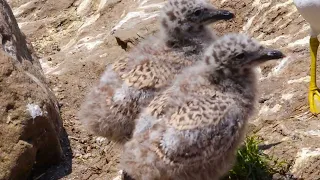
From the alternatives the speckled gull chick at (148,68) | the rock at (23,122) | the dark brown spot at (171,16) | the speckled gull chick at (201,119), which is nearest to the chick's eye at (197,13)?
the speckled gull chick at (148,68)

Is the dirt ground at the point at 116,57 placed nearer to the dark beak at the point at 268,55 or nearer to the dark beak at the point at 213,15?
the dark beak at the point at 268,55

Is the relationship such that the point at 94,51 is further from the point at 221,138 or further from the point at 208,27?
the point at 221,138

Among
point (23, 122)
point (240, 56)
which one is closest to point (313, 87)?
point (240, 56)

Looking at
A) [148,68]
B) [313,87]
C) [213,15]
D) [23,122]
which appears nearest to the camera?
[148,68]

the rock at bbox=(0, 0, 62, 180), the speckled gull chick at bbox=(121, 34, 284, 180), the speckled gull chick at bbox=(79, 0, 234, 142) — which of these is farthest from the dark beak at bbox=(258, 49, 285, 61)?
the rock at bbox=(0, 0, 62, 180)

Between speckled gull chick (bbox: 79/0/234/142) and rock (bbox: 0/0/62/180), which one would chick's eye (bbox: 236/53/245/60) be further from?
rock (bbox: 0/0/62/180)

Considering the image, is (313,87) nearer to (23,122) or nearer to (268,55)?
(268,55)
